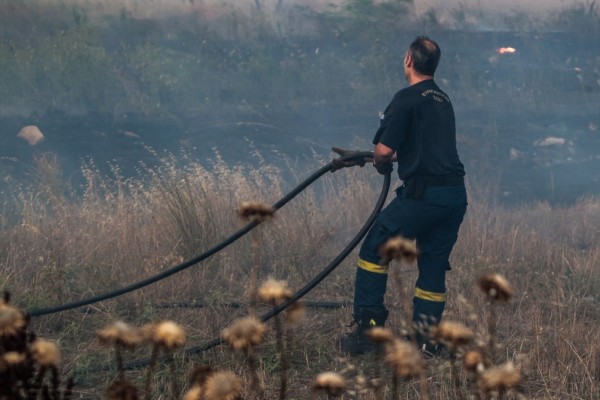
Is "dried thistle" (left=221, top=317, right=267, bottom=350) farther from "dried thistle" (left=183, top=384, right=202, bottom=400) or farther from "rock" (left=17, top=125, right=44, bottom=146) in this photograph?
"rock" (left=17, top=125, right=44, bottom=146)

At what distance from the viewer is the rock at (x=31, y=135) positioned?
1487 cm

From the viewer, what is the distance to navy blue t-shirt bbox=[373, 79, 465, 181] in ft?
17.3

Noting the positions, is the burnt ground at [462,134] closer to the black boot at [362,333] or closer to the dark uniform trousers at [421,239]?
the dark uniform trousers at [421,239]

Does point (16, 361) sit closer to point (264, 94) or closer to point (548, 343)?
point (548, 343)

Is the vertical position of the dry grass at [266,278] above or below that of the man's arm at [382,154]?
below

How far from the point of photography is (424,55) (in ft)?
17.7

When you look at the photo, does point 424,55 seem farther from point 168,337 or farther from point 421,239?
point 168,337

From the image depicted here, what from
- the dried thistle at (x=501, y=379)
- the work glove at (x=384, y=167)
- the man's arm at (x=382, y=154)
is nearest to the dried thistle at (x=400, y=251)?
the dried thistle at (x=501, y=379)

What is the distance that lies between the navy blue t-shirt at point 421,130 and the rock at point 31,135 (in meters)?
10.7

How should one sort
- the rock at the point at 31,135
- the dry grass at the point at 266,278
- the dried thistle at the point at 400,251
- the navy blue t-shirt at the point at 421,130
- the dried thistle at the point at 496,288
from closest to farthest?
1. the dried thistle at the point at 496,288
2. the dried thistle at the point at 400,251
3. the dry grass at the point at 266,278
4. the navy blue t-shirt at the point at 421,130
5. the rock at the point at 31,135

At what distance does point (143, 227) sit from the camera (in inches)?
296

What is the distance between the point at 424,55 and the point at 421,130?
50 centimetres

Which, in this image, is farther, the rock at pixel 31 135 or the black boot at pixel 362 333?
the rock at pixel 31 135

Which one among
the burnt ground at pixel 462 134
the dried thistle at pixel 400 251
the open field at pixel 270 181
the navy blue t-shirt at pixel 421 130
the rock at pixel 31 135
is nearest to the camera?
the dried thistle at pixel 400 251
